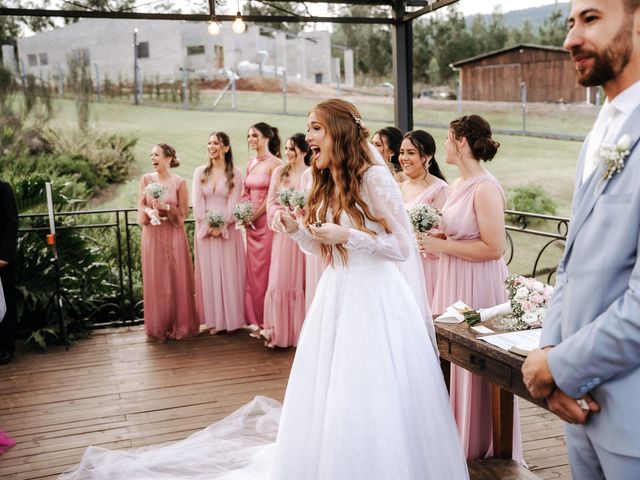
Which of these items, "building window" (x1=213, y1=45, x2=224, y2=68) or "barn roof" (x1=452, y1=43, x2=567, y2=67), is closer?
"barn roof" (x1=452, y1=43, x2=567, y2=67)

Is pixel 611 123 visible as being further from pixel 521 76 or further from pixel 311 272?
pixel 521 76

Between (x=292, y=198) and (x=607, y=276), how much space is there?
3.61 meters

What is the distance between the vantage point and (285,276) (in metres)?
6.11

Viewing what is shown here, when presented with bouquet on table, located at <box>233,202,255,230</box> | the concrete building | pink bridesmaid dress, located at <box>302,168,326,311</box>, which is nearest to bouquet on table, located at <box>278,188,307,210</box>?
pink bridesmaid dress, located at <box>302,168,326,311</box>

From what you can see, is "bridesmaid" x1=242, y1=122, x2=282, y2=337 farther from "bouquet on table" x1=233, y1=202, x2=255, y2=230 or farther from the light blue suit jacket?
the light blue suit jacket

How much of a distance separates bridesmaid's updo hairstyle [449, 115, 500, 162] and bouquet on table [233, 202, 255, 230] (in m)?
3.03

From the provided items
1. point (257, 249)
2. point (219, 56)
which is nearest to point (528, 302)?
point (257, 249)

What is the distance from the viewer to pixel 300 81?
1670cm

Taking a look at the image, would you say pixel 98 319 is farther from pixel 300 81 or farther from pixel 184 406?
pixel 300 81

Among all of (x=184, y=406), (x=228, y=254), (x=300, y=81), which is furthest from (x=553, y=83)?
(x=184, y=406)

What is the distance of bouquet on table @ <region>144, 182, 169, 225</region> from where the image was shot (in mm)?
6121

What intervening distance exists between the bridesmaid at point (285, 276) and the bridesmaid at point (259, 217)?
0.26 meters

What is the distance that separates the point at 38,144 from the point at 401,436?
13.5m

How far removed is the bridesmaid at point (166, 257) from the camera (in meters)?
6.36
